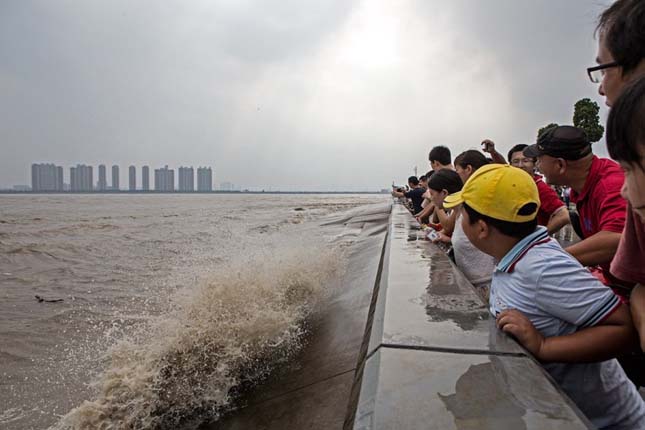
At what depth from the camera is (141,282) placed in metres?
8.09

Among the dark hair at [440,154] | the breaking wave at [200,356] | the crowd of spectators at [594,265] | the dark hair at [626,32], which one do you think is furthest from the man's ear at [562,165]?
the dark hair at [440,154]

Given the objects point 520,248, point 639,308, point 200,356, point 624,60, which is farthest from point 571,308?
point 200,356

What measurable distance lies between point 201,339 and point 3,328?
3.31 metres

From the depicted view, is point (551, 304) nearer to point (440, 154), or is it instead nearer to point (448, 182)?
point (448, 182)

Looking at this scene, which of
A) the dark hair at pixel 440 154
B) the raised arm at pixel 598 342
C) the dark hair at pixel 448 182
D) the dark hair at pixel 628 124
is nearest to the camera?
the dark hair at pixel 628 124

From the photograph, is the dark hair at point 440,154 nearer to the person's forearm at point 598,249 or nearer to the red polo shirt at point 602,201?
the red polo shirt at point 602,201

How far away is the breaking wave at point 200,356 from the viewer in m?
3.08

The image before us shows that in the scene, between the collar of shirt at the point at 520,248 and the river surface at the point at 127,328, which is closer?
the collar of shirt at the point at 520,248

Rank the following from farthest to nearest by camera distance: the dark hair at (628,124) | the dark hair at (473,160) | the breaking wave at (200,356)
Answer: the dark hair at (473,160), the breaking wave at (200,356), the dark hair at (628,124)

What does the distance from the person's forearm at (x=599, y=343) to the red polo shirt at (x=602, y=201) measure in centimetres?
71

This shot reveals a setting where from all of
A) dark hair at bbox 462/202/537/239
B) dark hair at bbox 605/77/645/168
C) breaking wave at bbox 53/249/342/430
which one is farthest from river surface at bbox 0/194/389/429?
dark hair at bbox 605/77/645/168

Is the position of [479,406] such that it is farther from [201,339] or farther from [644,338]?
[201,339]

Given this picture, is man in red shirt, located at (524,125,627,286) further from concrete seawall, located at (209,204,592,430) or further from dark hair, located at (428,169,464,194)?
dark hair, located at (428,169,464,194)

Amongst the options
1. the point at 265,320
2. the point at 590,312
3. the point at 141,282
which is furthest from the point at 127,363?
the point at 141,282
